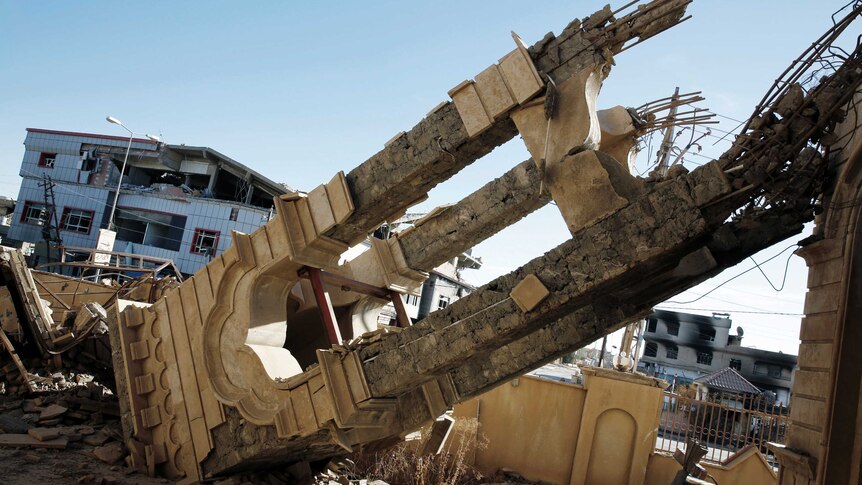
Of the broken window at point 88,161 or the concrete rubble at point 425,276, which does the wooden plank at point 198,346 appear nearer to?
the concrete rubble at point 425,276

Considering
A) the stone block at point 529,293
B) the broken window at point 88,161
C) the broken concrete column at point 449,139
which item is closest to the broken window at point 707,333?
the broken window at point 88,161

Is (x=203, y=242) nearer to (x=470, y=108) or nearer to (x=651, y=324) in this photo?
(x=470, y=108)

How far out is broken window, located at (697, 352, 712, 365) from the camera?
44.3m

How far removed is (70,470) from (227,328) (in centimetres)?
224

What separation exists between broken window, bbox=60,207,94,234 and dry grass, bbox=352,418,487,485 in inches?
986

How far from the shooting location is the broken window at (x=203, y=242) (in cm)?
2842

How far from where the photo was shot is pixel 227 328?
787 centimetres

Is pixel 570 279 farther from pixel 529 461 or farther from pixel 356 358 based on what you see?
pixel 529 461

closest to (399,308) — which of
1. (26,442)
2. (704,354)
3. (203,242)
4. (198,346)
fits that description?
(198,346)

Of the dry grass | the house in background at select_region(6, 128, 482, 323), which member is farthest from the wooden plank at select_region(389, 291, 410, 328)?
the house in background at select_region(6, 128, 482, 323)

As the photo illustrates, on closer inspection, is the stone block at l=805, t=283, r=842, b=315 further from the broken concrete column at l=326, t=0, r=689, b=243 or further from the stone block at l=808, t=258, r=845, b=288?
the broken concrete column at l=326, t=0, r=689, b=243

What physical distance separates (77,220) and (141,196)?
4.14 metres

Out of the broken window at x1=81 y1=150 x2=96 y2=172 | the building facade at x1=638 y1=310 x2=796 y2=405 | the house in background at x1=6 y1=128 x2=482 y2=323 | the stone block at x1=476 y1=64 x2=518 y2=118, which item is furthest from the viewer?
the building facade at x1=638 y1=310 x2=796 y2=405

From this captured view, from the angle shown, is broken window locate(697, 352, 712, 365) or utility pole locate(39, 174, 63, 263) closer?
utility pole locate(39, 174, 63, 263)
